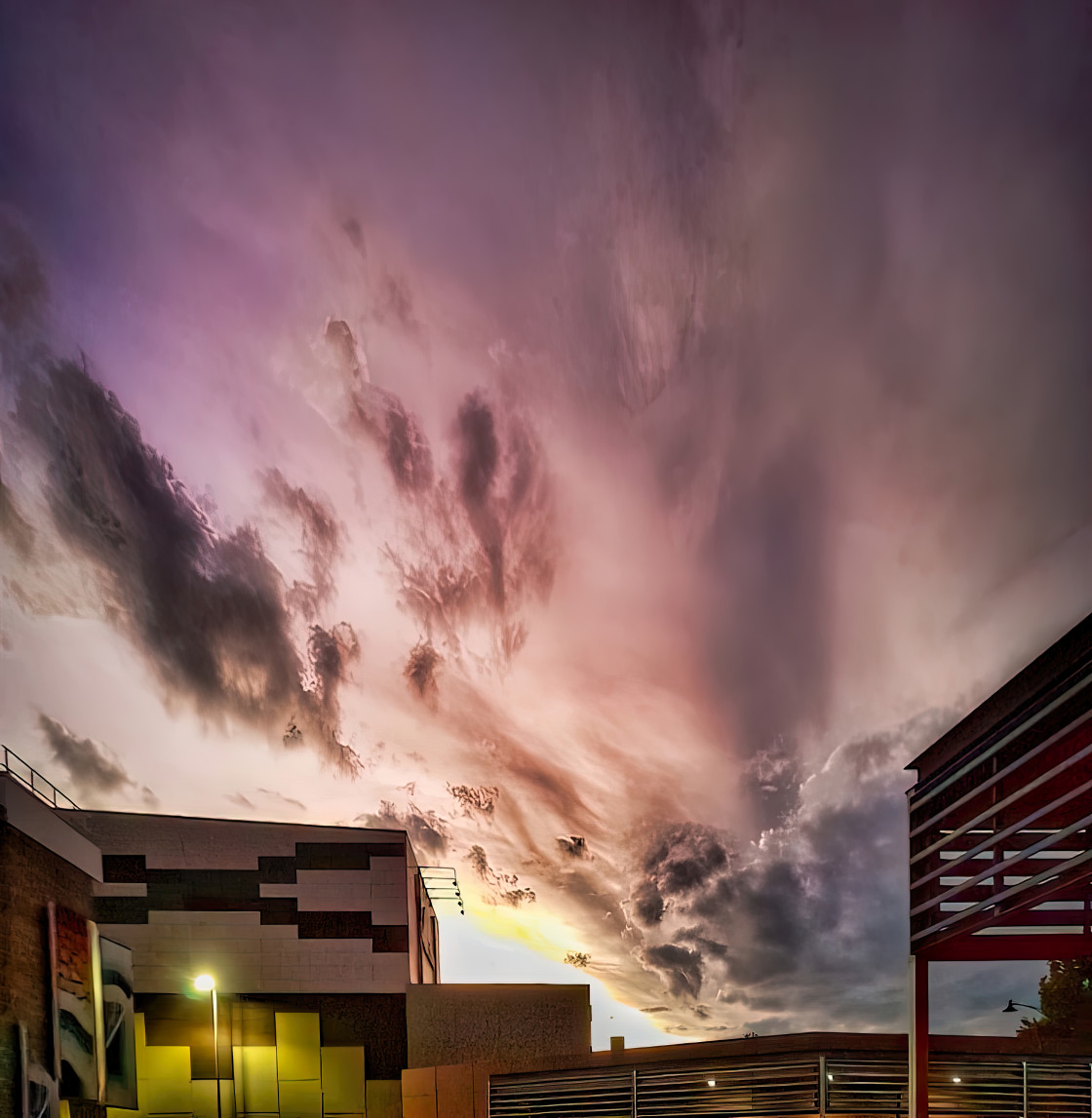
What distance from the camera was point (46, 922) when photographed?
18.2 m

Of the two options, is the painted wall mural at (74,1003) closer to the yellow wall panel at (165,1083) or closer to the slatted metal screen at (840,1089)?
the yellow wall panel at (165,1083)

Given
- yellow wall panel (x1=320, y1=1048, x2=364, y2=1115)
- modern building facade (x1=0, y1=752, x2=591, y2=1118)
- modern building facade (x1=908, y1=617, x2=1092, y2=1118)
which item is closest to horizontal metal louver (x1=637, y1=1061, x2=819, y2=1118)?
modern building facade (x1=0, y1=752, x2=591, y2=1118)

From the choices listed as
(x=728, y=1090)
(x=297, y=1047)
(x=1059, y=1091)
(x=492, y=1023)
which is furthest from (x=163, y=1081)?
(x=1059, y=1091)

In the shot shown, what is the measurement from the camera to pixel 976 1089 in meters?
18.5

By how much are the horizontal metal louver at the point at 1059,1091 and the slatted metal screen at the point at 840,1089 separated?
2 centimetres

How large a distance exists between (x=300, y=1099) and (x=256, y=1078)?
4.32ft

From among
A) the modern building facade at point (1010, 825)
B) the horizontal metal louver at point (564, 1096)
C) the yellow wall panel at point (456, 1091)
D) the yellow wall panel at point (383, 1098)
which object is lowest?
the yellow wall panel at point (383, 1098)

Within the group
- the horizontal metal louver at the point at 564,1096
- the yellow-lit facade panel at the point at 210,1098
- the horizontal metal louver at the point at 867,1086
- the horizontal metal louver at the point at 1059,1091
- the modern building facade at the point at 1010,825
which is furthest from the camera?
the yellow-lit facade panel at the point at 210,1098

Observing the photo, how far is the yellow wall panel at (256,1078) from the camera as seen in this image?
2545cm

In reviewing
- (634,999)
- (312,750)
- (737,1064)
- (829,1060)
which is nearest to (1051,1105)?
(829,1060)

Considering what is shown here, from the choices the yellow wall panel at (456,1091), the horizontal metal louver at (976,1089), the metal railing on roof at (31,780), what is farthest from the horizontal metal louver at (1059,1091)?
the metal railing on roof at (31,780)

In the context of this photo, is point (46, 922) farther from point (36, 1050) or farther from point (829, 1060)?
point (829, 1060)

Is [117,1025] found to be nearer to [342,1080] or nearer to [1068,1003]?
[342,1080]

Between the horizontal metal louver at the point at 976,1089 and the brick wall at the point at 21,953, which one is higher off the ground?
the brick wall at the point at 21,953
